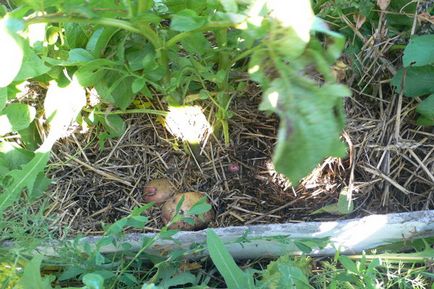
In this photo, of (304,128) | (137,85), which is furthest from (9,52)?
(304,128)

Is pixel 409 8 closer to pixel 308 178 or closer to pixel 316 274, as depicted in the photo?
pixel 308 178

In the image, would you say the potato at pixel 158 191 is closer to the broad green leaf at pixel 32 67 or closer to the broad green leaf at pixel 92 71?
the broad green leaf at pixel 92 71

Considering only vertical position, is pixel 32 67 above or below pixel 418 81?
above

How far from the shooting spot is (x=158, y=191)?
1902 millimetres

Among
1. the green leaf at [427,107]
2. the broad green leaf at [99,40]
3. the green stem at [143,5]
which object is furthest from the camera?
the green leaf at [427,107]

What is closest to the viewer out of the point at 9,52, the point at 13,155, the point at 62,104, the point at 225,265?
the point at 9,52

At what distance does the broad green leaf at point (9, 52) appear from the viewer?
46.0 inches

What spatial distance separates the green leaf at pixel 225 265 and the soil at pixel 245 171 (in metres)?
0.34

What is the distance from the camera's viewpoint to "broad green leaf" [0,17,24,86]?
3.83 feet

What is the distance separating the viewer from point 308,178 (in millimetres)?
1885

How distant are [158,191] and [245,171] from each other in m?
0.28

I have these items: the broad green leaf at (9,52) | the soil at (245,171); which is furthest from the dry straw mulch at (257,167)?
the broad green leaf at (9,52)

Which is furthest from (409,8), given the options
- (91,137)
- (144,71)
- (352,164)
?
(91,137)

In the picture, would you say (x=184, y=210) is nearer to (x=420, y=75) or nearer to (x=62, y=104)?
(x=62, y=104)
